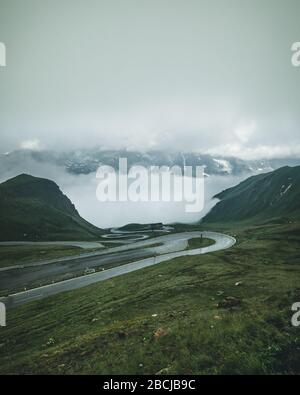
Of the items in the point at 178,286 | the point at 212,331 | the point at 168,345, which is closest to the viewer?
the point at 168,345

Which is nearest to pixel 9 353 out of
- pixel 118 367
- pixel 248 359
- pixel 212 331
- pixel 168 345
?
pixel 118 367

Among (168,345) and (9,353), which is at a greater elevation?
(168,345)
